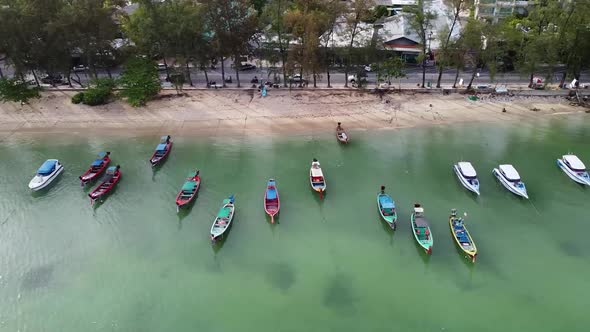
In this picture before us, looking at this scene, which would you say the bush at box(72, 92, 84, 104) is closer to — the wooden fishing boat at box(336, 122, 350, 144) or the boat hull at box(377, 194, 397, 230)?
the wooden fishing boat at box(336, 122, 350, 144)

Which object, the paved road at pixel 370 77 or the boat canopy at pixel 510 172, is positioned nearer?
the boat canopy at pixel 510 172

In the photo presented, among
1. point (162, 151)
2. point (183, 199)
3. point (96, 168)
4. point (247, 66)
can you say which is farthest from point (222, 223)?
point (247, 66)

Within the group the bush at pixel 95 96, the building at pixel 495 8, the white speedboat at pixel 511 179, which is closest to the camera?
the white speedboat at pixel 511 179

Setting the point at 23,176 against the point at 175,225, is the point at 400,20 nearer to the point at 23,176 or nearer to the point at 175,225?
the point at 175,225

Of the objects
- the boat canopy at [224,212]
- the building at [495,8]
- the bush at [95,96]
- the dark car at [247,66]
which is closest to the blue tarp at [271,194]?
the boat canopy at [224,212]

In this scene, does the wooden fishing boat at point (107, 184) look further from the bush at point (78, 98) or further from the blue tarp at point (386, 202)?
the blue tarp at point (386, 202)

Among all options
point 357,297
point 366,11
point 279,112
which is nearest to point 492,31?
point 366,11

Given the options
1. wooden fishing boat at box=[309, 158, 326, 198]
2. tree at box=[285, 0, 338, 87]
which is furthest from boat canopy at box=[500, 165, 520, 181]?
tree at box=[285, 0, 338, 87]

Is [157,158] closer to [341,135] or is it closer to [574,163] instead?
[341,135]
